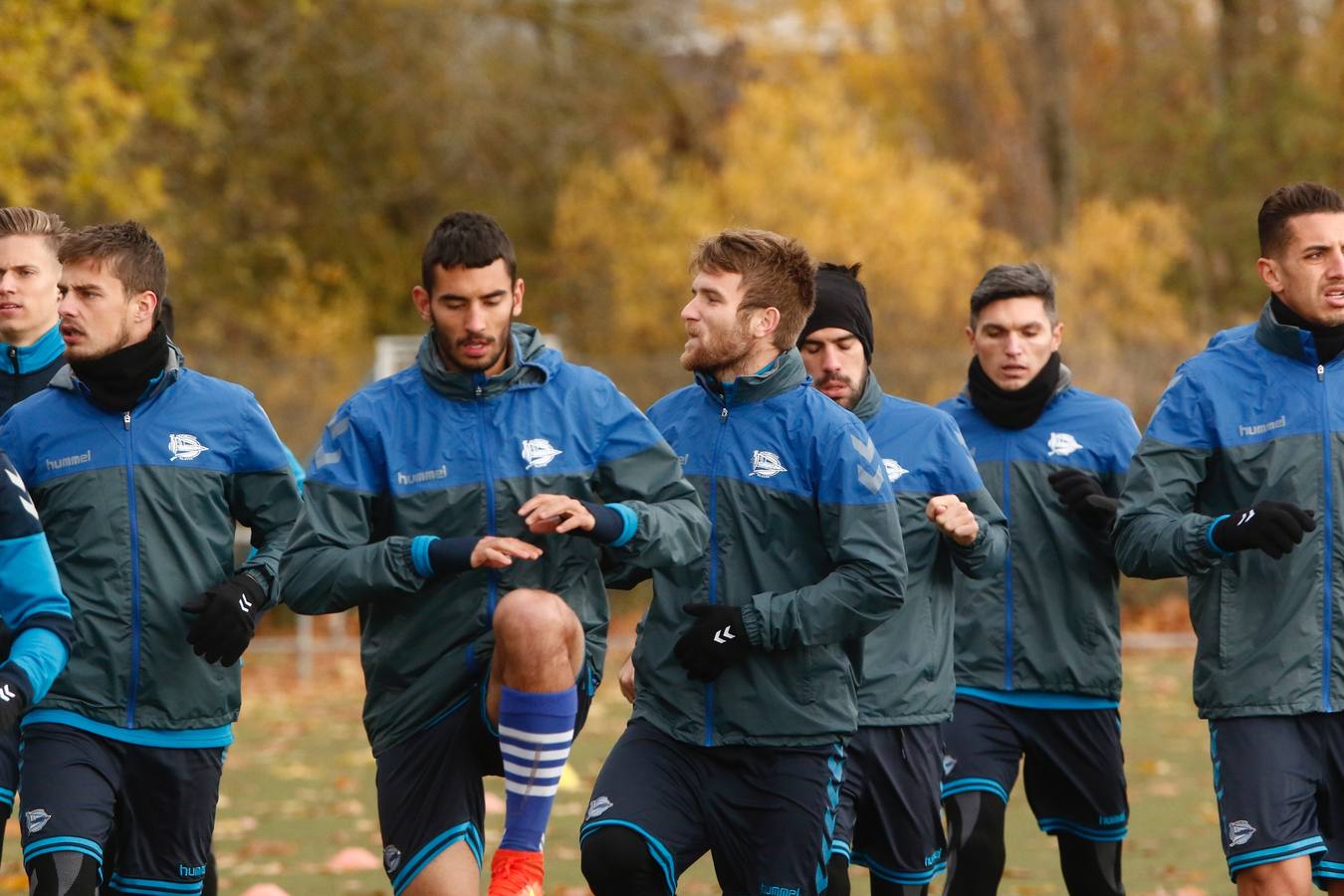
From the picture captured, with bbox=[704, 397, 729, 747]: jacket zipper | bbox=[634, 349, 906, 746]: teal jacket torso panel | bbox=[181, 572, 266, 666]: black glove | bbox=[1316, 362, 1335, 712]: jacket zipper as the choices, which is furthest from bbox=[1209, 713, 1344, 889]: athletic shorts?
bbox=[181, 572, 266, 666]: black glove

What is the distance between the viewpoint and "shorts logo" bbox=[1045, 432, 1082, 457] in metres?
7.84

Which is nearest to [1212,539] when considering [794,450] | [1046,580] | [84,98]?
[794,450]

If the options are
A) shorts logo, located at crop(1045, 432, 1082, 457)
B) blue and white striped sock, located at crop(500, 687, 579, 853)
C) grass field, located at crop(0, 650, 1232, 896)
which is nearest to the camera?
blue and white striped sock, located at crop(500, 687, 579, 853)

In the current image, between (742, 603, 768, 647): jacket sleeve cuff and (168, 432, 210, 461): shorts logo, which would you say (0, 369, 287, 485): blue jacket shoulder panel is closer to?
(168, 432, 210, 461): shorts logo

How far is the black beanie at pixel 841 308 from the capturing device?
7.09 metres

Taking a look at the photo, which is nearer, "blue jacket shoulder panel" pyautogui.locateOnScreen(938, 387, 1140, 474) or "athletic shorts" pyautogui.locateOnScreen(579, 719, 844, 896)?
"athletic shorts" pyautogui.locateOnScreen(579, 719, 844, 896)

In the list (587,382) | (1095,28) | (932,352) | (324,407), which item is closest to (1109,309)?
(932,352)

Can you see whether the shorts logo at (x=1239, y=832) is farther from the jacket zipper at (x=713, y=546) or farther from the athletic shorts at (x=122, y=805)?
the athletic shorts at (x=122, y=805)

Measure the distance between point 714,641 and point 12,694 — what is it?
6.25ft

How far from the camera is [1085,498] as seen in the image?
753 centimetres

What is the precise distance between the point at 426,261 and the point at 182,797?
6.22 feet

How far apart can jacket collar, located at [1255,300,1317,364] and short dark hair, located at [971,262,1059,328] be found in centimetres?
162

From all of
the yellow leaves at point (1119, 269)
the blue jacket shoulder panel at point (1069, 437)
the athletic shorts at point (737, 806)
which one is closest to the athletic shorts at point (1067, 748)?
the blue jacket shoulder panel at point (1069, 437)

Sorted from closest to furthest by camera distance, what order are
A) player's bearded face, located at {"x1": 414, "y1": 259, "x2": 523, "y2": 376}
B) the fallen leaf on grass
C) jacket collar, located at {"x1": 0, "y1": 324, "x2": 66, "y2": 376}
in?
player's bearded face, located at {"x1": 414, "y1": 259, "x2": 523, "y2": 376} → jacket collar, located at {"x1": 0, "y1": 324, "x2": 66, "y2": 376} → the fallen leaf on grass
